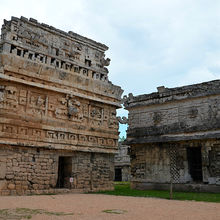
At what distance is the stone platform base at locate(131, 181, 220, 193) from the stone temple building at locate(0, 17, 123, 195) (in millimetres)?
2280

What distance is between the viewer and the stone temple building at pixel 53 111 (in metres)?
10.2

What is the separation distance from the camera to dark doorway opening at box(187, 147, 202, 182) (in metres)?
13.4

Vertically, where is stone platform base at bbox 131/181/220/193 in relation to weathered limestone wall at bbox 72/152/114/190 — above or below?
below

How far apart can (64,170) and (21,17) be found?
675 centimetres

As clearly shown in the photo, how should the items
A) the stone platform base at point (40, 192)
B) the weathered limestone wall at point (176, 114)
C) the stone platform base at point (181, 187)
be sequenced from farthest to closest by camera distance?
the weathered limestone wall at point (176, 114) < the stone platform base at point (181, 187) < the stone platform base at point (40, 192)

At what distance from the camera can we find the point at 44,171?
35.4 ft

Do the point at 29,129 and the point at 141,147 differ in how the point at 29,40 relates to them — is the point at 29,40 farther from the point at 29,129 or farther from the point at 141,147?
the point at 141,147

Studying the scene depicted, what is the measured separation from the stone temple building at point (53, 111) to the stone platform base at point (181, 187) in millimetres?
2280

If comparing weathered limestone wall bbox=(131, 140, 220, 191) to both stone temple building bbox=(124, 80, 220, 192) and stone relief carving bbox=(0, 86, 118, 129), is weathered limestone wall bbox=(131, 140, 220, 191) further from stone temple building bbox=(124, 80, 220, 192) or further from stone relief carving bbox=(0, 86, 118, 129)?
stone relief carving bbox=(0, 86, 118, 129)

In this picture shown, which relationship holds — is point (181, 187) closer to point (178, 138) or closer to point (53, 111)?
point (178, 138)

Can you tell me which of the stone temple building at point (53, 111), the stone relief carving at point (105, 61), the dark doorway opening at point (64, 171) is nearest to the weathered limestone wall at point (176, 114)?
the stone temple building at point (53, 111)

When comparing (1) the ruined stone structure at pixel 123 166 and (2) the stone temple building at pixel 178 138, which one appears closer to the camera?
(2) the stone temple building at pixel 178 138

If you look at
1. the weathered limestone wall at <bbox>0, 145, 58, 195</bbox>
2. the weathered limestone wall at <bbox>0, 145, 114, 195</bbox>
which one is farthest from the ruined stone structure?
the weathered limestone wall at <bbox>0, 145, 58, 195</bbox>

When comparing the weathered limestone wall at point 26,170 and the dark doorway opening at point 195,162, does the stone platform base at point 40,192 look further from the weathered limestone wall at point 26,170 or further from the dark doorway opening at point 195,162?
the dark doorway opening at point 195,162
